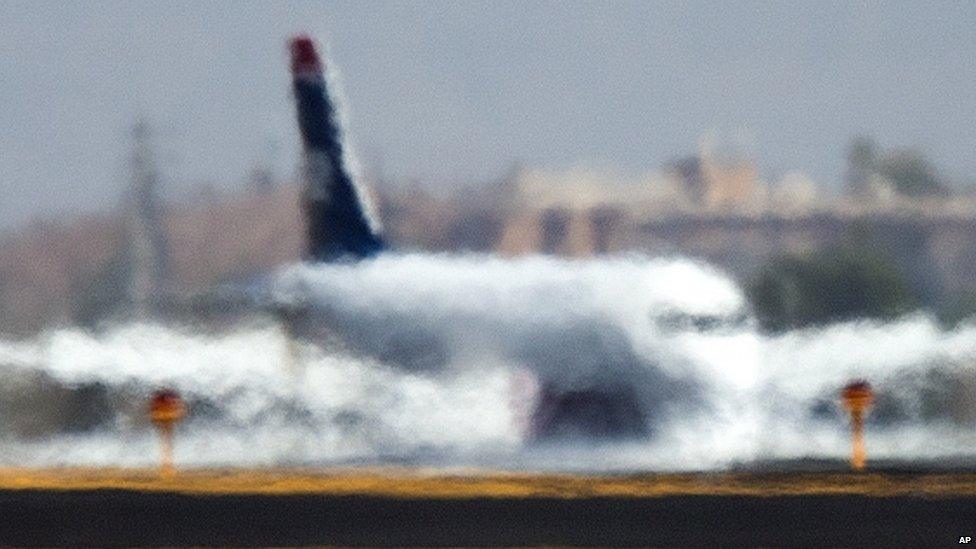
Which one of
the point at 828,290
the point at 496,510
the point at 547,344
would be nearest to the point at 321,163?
the point at 547,344

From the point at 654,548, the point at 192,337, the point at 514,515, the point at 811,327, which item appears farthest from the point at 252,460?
the point at 654,548

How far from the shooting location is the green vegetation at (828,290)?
1745 inches

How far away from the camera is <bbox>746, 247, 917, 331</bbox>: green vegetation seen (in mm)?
44312

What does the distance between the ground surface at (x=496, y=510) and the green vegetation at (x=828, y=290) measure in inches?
415

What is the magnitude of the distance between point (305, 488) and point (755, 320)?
12.0 meters

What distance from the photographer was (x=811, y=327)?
138ft

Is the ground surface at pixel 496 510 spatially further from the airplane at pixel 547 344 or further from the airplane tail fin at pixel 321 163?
the airplane tail fin at pixel 321 163

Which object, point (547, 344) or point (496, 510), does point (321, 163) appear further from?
point (496, 510)

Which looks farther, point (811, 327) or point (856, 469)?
point (811, 327)

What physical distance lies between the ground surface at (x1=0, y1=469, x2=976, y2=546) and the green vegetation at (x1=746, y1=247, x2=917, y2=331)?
34.6 feet

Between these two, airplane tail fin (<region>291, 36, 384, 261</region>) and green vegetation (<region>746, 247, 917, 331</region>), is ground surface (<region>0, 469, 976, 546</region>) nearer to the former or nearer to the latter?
green vegetation (<region>746, 247, 917, 331</region>)

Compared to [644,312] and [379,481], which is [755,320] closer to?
[644,312]

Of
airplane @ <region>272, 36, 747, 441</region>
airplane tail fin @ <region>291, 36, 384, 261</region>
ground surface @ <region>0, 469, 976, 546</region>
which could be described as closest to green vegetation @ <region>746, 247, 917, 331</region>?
airplane @ <region>272, 36, 747, 441</region>

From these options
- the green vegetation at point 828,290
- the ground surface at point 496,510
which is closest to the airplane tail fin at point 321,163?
the green vegetation at point 828,290
